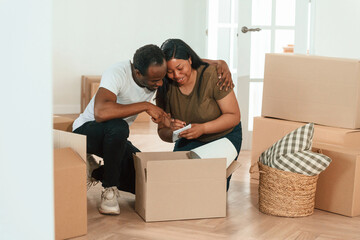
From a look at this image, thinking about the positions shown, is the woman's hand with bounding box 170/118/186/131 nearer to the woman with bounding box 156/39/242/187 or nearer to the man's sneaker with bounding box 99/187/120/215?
the woman with bounding box 156/39/242/187

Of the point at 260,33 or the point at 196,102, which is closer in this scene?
the point at 196,102

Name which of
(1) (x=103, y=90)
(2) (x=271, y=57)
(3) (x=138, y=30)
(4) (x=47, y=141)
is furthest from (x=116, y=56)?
(4) (x=47, y=141)

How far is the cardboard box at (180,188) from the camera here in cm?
217

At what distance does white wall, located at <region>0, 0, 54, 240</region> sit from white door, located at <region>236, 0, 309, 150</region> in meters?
3.56

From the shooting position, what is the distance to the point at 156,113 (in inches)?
93.7

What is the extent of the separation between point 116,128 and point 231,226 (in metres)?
0.67

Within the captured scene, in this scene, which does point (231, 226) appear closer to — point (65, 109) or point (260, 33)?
point (260, 33)

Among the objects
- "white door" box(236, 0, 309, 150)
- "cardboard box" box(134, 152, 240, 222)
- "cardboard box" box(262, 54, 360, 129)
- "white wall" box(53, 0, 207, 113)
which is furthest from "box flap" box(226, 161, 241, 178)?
"white wall" box(53, 0, 207, 113)

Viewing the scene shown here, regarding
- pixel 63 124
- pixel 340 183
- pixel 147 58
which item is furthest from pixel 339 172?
pixel 63 124

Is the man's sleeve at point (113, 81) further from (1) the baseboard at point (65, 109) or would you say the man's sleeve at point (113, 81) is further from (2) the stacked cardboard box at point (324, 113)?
(1) the baseboard at point (65, 109)

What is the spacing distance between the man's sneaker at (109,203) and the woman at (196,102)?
40 cm

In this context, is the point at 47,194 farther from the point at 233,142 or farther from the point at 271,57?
the point at 271,57

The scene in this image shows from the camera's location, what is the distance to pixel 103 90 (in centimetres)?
231

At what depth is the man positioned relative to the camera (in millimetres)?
2291
